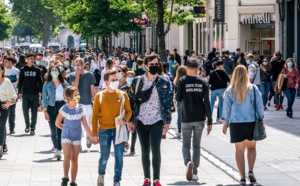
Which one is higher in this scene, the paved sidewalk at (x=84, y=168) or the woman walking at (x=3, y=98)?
the woman walking at (x=3, y=98)

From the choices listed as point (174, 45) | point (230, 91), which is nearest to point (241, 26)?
point (174, 45)

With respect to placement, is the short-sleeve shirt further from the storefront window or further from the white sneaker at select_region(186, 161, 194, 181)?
the storefront window

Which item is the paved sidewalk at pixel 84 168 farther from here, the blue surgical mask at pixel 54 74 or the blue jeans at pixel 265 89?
the blue jeans at pixel 265 89

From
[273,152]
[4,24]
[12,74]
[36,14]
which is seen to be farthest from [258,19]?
[36,14]

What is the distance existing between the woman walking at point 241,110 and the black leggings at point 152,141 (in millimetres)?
1314

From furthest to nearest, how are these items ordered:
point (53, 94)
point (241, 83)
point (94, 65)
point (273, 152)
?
point (94, 65) → point (53, 94) → point (273, 152) → point (241, 83)

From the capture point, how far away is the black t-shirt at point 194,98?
13570 millimetres

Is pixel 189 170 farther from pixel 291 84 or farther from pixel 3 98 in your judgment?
pixel 291 84

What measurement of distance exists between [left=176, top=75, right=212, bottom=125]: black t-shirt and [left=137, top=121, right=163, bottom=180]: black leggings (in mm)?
1187

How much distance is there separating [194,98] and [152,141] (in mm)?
1389

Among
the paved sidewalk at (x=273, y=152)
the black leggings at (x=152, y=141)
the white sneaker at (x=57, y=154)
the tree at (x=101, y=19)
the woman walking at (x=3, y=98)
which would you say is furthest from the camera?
the tree at (x=101, y=19)

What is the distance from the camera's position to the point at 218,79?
78.8ft

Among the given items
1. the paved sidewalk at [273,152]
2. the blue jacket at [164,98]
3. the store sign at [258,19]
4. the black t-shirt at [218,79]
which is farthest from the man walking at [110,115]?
the store sign at [258,19]

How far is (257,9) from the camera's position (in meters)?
50.4
